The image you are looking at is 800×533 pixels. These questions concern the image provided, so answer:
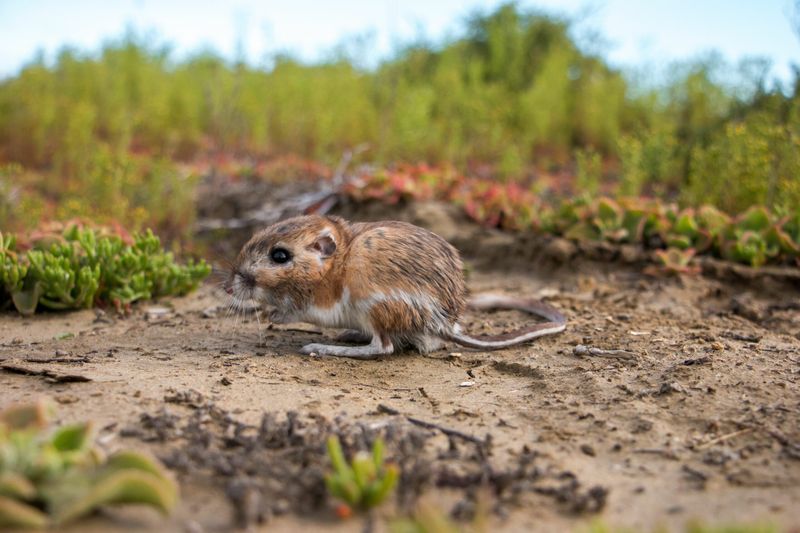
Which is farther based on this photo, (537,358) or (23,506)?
(537,358)

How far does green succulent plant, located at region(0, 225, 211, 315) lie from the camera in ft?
16.8

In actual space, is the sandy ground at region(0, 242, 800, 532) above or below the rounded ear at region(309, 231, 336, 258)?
below

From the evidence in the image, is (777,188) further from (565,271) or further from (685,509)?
(685,509)

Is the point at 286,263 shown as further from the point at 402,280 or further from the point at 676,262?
the point at 676,262

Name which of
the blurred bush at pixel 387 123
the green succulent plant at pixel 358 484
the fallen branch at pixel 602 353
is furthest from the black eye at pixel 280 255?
the blurred bush at pixel 387 123

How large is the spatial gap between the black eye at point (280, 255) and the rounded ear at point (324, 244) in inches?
6.0

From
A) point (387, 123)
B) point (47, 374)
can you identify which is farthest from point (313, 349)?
point (387, 123)

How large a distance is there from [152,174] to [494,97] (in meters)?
5.19

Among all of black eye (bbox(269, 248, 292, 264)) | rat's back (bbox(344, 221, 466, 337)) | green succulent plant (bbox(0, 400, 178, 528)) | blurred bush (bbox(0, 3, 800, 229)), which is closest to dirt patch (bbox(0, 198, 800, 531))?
green succulent plant (bbox(0, 400, 178, 528))

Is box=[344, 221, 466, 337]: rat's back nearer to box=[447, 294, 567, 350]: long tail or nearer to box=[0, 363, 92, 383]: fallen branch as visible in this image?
box=[447, 294, 567, 350]: long tail

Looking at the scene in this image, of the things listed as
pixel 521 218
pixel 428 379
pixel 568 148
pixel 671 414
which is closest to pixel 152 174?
pixel 521 218

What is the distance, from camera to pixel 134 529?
7.73ft

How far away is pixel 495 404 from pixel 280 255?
1.60 meters

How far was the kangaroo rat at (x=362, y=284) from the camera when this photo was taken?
4367 mm
